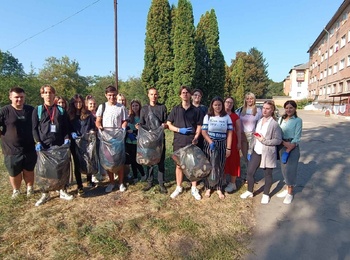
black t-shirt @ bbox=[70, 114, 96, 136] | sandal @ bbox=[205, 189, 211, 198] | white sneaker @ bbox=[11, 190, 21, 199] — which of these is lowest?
sandal @ bbox=[205, 189, 211, 198]

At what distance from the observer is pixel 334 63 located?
30.5 m

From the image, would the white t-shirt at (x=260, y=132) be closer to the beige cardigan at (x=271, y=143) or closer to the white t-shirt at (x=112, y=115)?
the beige cardigan at (x=271, y=143)

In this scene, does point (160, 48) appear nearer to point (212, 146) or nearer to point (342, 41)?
point (212, 146)

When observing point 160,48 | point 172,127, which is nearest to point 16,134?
point 172,127

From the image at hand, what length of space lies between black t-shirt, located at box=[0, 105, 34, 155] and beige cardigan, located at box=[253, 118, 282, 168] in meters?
3.55

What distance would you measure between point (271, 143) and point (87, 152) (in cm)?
279

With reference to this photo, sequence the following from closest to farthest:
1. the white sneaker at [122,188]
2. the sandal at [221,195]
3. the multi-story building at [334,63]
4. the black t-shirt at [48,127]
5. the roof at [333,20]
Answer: the black t-shirt at [48,127]
the sandal at [221,195]
the white sneaker at [122,188]
the multi-story building at [334,63]
the roof at [333,20]

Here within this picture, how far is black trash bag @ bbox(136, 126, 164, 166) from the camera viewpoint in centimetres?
364

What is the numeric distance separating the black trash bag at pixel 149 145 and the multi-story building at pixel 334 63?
71.1 ft

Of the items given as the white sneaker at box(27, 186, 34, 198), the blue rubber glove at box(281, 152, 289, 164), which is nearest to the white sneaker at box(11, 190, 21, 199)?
the white sneaker at box(27, 186, 34, 198)

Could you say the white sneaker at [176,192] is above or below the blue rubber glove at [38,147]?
below

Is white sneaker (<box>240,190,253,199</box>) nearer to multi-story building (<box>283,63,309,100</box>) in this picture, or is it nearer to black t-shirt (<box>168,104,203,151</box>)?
black t-shirt (<box>168,104,203,151</box>)

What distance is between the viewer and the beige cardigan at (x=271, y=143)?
11.4 ft

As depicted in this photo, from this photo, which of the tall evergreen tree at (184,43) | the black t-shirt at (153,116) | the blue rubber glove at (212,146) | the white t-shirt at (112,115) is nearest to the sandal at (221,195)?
the blue rubber glove at (212,146)
